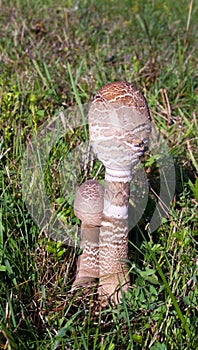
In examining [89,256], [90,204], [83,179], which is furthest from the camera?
[83,179]

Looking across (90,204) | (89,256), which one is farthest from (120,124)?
(89,256)

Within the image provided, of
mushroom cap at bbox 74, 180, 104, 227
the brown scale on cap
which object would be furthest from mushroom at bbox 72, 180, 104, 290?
the brown scale on cap

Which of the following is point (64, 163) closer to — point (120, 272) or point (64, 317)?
point (120, 272)

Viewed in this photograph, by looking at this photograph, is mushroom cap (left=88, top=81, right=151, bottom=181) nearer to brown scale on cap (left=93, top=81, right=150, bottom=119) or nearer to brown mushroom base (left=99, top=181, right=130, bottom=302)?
brown scale on cap (left=93, top=81, right=150, bottom=119)

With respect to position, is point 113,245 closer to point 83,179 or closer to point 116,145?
point 116,145

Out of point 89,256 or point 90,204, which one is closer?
point 90,204

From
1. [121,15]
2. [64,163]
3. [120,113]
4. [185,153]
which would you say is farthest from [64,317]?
[121,15]
